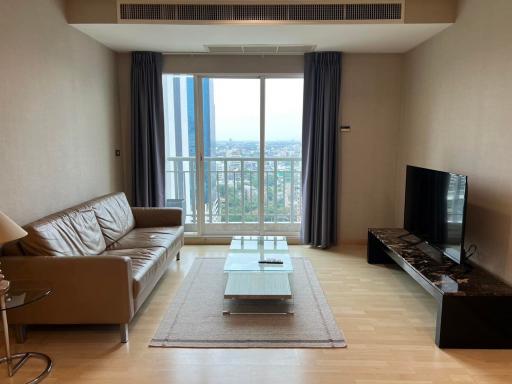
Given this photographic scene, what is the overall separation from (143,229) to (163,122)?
1406 mm

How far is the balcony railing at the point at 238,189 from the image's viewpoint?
486 cm

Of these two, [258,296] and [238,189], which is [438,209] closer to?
[258,296]

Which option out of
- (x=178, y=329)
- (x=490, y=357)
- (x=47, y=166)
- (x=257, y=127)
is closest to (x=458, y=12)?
(x=257, y=127)

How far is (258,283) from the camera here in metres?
3.09

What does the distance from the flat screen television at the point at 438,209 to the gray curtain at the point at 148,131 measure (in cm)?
288

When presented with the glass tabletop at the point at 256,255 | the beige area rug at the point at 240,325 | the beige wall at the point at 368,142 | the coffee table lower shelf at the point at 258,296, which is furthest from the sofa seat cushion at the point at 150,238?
the beige wall at the point at 368,142

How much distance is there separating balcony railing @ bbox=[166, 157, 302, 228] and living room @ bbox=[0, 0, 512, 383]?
0.03 metres

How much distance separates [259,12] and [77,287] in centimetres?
266

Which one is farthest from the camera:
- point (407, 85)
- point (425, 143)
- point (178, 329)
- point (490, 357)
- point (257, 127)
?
point (257, 127)

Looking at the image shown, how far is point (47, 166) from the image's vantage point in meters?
3.01

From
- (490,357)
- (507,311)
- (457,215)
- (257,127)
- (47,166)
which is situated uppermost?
(257,127)

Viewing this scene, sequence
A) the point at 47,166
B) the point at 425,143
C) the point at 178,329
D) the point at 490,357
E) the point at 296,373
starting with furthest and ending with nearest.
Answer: the point at 425,143, the point at 47,166, the point at 178,329, the point at 490,357, the point at 296,373

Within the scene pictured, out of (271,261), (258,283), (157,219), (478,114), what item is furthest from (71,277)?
(478,114)

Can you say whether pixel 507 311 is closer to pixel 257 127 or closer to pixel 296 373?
pixel 296 373
